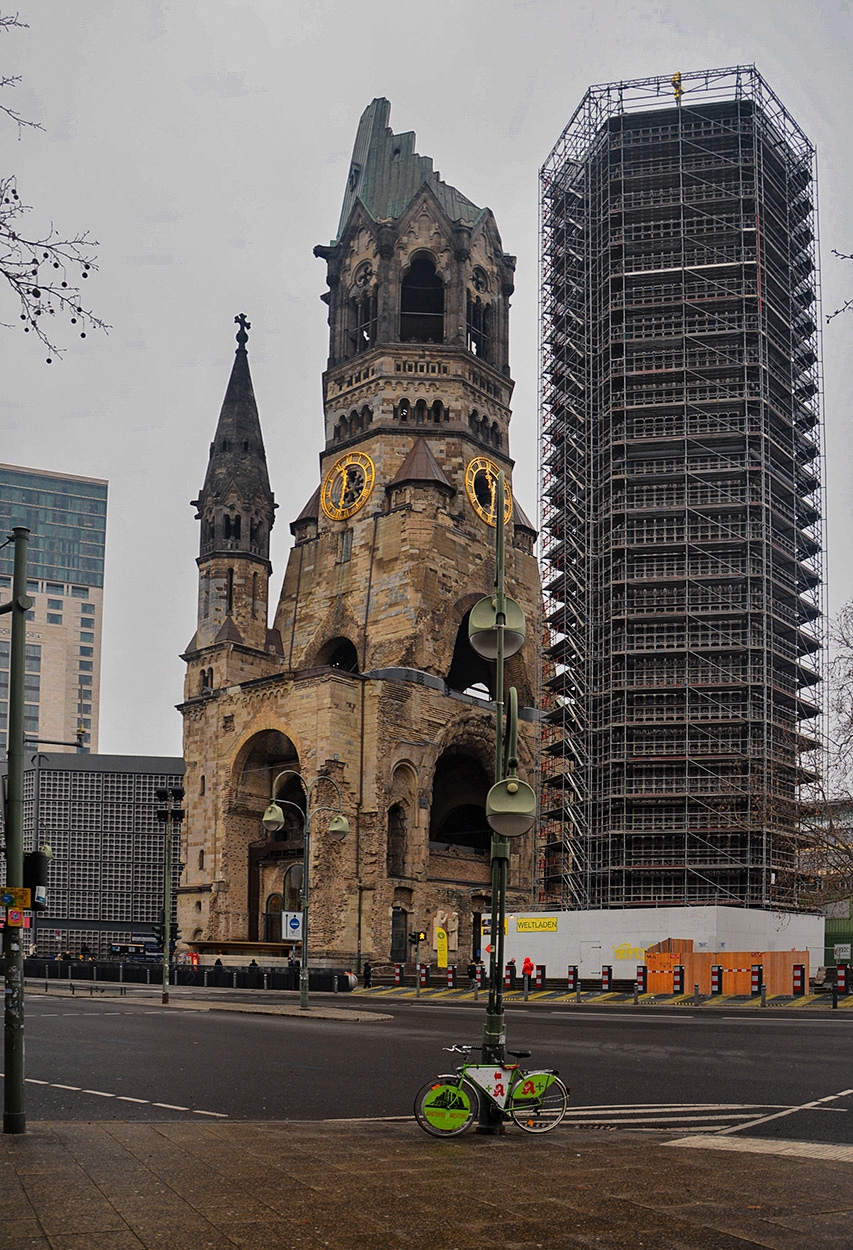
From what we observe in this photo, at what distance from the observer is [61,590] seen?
182 m

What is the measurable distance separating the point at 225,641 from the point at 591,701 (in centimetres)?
1984

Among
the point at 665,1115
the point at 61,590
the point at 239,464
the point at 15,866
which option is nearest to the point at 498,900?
the point at 665,1115

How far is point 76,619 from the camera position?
181750 mm

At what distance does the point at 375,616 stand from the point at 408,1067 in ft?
161

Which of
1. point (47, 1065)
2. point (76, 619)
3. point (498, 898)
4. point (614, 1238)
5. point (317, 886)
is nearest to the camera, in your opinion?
point (614, 1238)

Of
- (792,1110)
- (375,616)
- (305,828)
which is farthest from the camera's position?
(375,616)

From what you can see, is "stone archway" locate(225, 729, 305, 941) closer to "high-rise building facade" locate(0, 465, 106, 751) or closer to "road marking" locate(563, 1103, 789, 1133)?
"road marking" locate(563, 1103, 789, 1133)

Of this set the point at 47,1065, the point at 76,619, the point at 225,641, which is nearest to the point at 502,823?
the point at 47,1065

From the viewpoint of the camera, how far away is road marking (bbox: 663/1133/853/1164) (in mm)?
11094

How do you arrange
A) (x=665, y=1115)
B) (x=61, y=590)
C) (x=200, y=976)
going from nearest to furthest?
(x=665, y=1115) < (x=200, y=976) < (x=61, y=590)

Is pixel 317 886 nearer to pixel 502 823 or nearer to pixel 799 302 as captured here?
pixel 799 302

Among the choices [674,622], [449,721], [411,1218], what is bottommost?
[411,1218]

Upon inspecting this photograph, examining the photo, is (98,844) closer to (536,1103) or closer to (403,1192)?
(536,1103)

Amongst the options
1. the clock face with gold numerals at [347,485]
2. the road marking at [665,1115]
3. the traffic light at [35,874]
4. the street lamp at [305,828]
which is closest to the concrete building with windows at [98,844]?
the clock face with gold numerals at [347,485]
